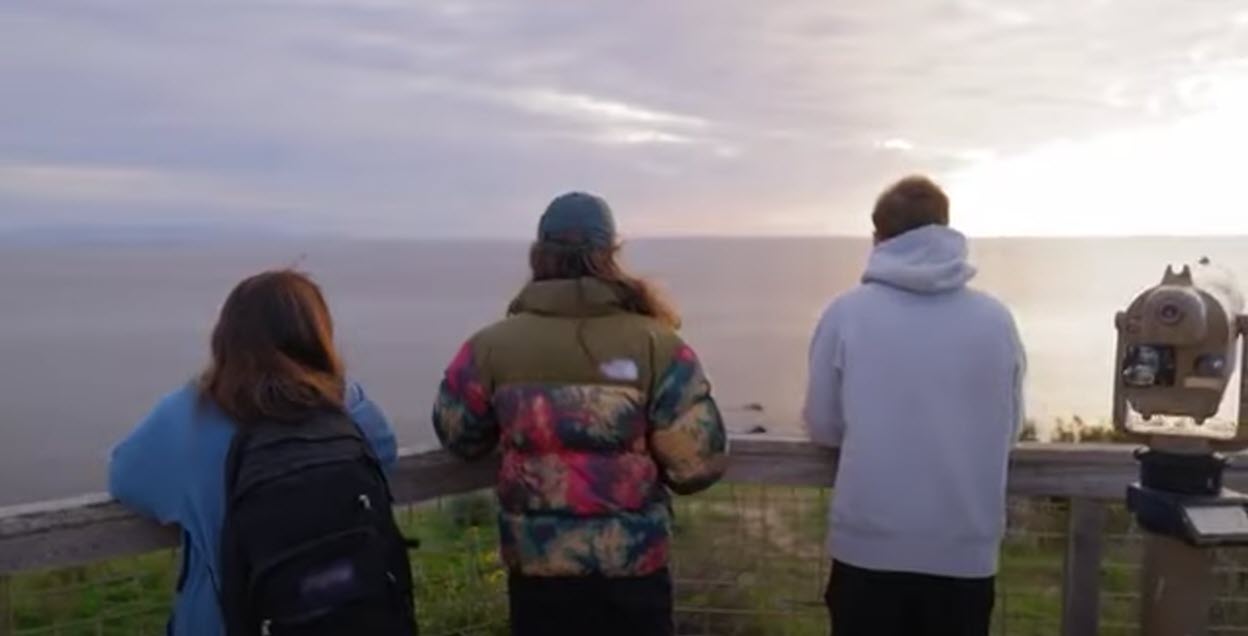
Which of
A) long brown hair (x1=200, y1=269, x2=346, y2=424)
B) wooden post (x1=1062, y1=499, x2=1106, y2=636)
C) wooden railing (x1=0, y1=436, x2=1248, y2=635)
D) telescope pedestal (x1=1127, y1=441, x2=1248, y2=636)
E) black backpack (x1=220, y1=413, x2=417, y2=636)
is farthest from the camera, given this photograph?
wooden post (x1=1062, y1=499, x2=1106, y2=636)

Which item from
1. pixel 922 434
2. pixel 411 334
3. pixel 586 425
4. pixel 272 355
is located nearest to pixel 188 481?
pixel 272 355

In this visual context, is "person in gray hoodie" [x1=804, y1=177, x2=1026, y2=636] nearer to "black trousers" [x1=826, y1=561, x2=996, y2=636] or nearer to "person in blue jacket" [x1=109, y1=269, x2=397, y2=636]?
"black trousers" [x1=826, y1=561, x2=996, y2=636]

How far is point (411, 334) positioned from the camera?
63.5m

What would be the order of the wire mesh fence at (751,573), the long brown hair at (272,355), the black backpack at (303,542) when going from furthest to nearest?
1. the wire mesh fence at (751,573)
2. the long brown hair at (272,355)
3. the black backpack at (303,542)

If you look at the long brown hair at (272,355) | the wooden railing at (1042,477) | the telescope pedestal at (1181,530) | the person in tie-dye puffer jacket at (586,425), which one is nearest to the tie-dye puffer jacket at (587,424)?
the person in tie-dye puffer jacket at (586,425)

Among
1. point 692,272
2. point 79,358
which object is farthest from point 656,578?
point 692,272

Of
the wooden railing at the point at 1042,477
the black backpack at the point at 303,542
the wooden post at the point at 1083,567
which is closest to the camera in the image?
the black backpack at the point at 303,542

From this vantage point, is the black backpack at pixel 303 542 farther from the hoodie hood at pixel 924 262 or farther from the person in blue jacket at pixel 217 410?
the hoodie hood at pixel 924 262

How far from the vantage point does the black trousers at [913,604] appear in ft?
9.85

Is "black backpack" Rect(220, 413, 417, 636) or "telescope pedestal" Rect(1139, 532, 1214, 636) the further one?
"telescope pedestal" Rect(1139, 532, 1214, 636)

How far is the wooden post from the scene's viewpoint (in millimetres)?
3283

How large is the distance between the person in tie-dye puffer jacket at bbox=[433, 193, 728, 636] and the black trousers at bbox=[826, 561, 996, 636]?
45 centimetres

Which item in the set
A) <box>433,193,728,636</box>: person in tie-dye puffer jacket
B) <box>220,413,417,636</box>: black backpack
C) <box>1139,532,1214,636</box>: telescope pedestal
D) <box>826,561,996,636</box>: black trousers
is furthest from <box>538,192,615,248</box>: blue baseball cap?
<box>1139,532,1214,636</box>: telescope pedestal

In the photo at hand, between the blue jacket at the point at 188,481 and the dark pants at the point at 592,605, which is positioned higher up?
the blue jacket at the point at 188,481
